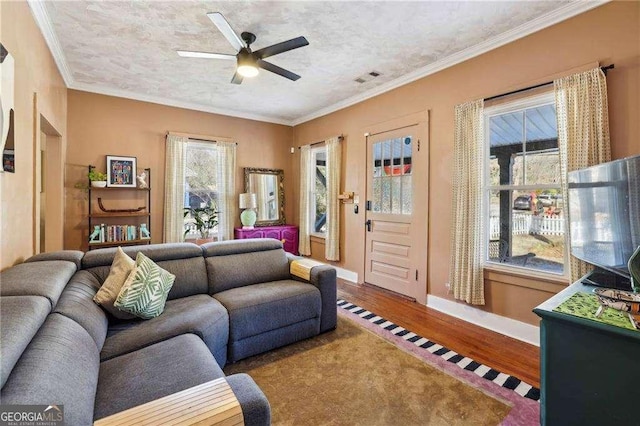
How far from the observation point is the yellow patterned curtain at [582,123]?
2.14 meters

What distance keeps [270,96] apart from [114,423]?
A: 417 centimetres

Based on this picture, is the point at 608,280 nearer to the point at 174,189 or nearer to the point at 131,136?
the point at 174,189

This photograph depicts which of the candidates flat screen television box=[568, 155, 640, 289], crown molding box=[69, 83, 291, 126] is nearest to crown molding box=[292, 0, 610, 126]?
flat screen television box=[568, 155, 640, 289]

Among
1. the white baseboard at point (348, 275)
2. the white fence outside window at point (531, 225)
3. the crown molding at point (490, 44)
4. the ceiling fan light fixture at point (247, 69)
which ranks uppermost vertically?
the crown molding at point (490, 44)

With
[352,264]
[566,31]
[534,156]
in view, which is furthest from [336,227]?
[566,31]

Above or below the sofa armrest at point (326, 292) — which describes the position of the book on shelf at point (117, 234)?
above

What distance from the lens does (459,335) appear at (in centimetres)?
271

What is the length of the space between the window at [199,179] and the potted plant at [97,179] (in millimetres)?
1082

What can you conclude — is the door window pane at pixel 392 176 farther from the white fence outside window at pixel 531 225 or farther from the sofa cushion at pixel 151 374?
the sofa cushion at pixel 151 374

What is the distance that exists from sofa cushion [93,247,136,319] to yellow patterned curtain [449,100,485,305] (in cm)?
290

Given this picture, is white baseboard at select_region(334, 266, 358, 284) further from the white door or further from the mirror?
the mirror

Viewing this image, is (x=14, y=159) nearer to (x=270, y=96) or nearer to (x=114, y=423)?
(x=114, y=423)

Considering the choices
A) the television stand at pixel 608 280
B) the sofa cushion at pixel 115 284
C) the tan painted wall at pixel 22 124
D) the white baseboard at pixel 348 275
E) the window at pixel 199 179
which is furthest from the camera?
the window at pixel 199 179

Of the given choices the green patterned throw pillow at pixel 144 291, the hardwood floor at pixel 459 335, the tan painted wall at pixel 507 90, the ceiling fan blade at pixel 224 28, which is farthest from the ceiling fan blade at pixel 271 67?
the hardwood floor at pixel 459 335
